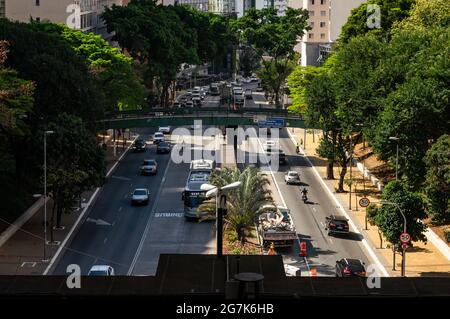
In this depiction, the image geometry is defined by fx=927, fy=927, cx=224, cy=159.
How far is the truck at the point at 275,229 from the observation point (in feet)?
218

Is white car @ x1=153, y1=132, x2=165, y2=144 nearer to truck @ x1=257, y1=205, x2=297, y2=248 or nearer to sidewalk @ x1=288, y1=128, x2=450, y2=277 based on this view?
sidewalk @ x1=288, y1=128, x2=450, y2=277

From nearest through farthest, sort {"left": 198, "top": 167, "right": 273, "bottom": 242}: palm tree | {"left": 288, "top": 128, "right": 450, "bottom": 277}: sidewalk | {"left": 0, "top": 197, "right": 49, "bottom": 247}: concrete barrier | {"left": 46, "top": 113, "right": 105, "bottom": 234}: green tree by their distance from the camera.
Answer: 1. {"left": 288, "top": 128, "right": 450, "bottom": 277}: sidewalk
2. {"left": 0, "top": 197, "right": 49, "bottom": 247}: concrete barrier
3. {"left": 198, "top": 167, "right": 273, "bottom": 242}: palm tree
4. {"left": 46, "top": 113, "right": 105, "bottom": 234}: green tree

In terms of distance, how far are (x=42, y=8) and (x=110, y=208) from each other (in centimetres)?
6093

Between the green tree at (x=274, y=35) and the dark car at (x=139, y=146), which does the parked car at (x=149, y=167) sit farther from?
the green tree at (x=274, y=35)

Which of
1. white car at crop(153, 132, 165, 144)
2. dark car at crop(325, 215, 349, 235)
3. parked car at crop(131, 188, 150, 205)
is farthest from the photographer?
white car at crop(153, 132, 165, 144)

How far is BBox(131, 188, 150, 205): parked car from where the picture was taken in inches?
3238

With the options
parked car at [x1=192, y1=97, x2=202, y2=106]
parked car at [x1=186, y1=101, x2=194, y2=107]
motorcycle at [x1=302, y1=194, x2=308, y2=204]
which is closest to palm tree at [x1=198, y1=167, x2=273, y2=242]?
motorcycle at [x1=302, y1=194, x2=308, y2=204]

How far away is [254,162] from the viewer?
105 metres

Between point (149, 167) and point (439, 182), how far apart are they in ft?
128

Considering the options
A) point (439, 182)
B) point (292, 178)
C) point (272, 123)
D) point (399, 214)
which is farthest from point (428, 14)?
point (399, 214)

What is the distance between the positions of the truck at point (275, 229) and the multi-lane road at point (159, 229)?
0.94 metres

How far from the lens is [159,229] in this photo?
7381cm

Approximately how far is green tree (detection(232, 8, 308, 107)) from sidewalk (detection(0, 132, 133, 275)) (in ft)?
272

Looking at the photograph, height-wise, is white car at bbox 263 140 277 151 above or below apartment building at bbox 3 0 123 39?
below
